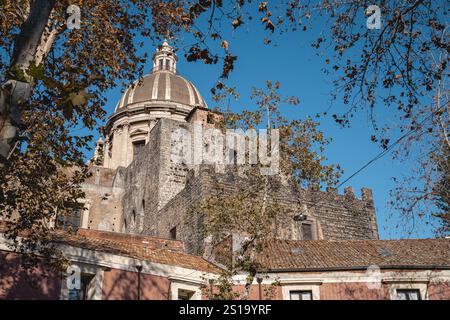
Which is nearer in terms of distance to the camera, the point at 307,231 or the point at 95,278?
the point at 95,278

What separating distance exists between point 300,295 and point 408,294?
373 centimetres

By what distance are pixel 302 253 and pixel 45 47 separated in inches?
553

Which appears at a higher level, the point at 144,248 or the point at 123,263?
the point at 144,248

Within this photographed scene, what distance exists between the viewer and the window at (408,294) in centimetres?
1914

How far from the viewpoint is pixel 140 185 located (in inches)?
1273

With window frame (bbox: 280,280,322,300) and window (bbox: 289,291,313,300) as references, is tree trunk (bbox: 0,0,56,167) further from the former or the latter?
window (bbox: 289,291,313,300)

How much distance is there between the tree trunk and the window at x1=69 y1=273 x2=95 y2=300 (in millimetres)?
10843

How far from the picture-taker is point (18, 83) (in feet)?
22.5

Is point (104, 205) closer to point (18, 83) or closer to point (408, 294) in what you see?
point (408, 294)

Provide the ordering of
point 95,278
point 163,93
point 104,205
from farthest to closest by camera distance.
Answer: point 163,93 < point 104,205 < point 95,278

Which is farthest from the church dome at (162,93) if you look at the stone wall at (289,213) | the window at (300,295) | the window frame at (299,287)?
the window at (300,295)

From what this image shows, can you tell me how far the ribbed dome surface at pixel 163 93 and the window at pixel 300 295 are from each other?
86.8ft

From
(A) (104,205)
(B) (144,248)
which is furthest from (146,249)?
(A) (104,205)

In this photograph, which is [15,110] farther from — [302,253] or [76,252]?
[302,253]
